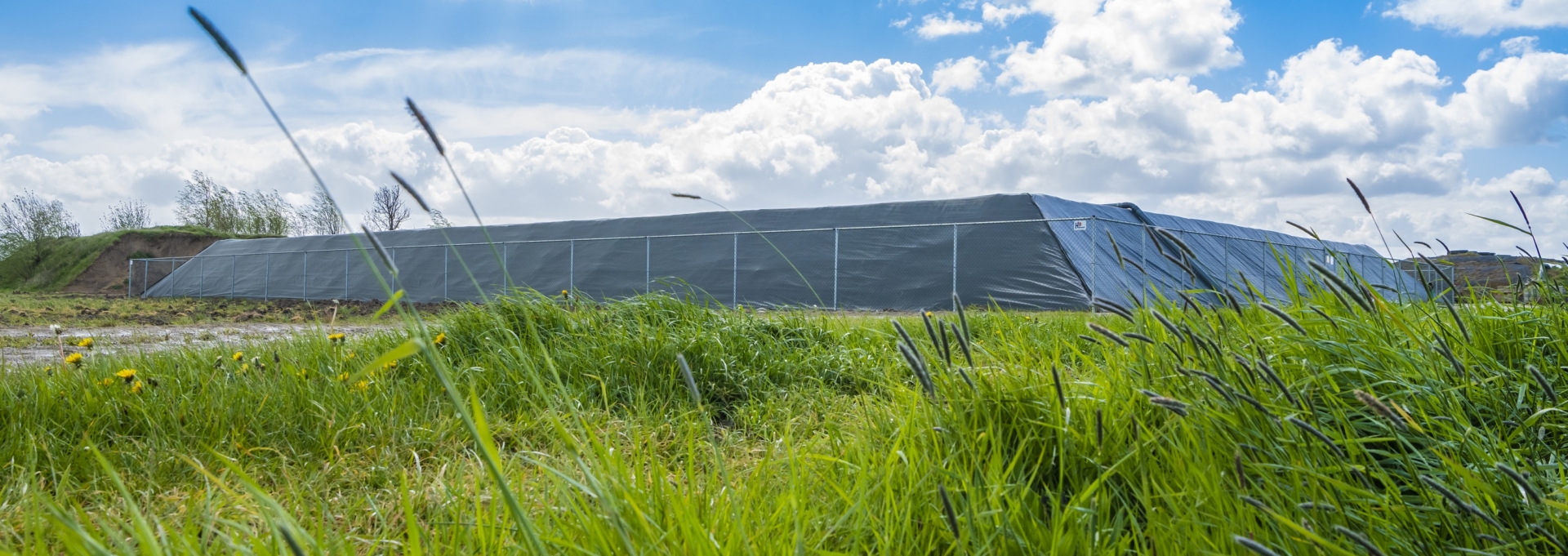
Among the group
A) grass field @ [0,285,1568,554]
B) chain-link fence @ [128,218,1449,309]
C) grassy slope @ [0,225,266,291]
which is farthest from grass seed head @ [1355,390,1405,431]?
grassy slope @ [0,225,266,291]

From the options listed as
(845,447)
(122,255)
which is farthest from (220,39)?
(122,255)

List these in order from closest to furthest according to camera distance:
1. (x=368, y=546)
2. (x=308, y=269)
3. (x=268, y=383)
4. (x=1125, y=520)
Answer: (x=1125, y=520), (x=368, y=546), (x=268, y=383), (x=308, y=269)

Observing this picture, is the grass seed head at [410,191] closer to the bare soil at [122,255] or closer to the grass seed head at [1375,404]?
the grass seed head at [1375,404]

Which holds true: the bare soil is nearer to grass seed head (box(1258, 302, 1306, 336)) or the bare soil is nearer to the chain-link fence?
the chain-link fence

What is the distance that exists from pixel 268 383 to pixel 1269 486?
127 inches

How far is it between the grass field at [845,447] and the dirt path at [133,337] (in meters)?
1.24

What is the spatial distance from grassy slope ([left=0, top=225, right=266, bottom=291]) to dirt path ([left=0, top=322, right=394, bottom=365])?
923 inches

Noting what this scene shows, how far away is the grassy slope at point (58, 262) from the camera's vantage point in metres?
28.7

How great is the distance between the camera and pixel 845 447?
88.7 inches

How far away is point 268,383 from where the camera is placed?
10.5 ft

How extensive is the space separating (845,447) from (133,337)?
4866mm

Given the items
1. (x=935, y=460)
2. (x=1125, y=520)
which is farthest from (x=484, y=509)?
(x=1125, y=520)

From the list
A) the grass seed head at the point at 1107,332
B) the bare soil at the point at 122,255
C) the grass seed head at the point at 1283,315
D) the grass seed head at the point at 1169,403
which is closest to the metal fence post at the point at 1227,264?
the grass seed head at the point at 1283,315

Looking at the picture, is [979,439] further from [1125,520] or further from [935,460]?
[1125,520]
